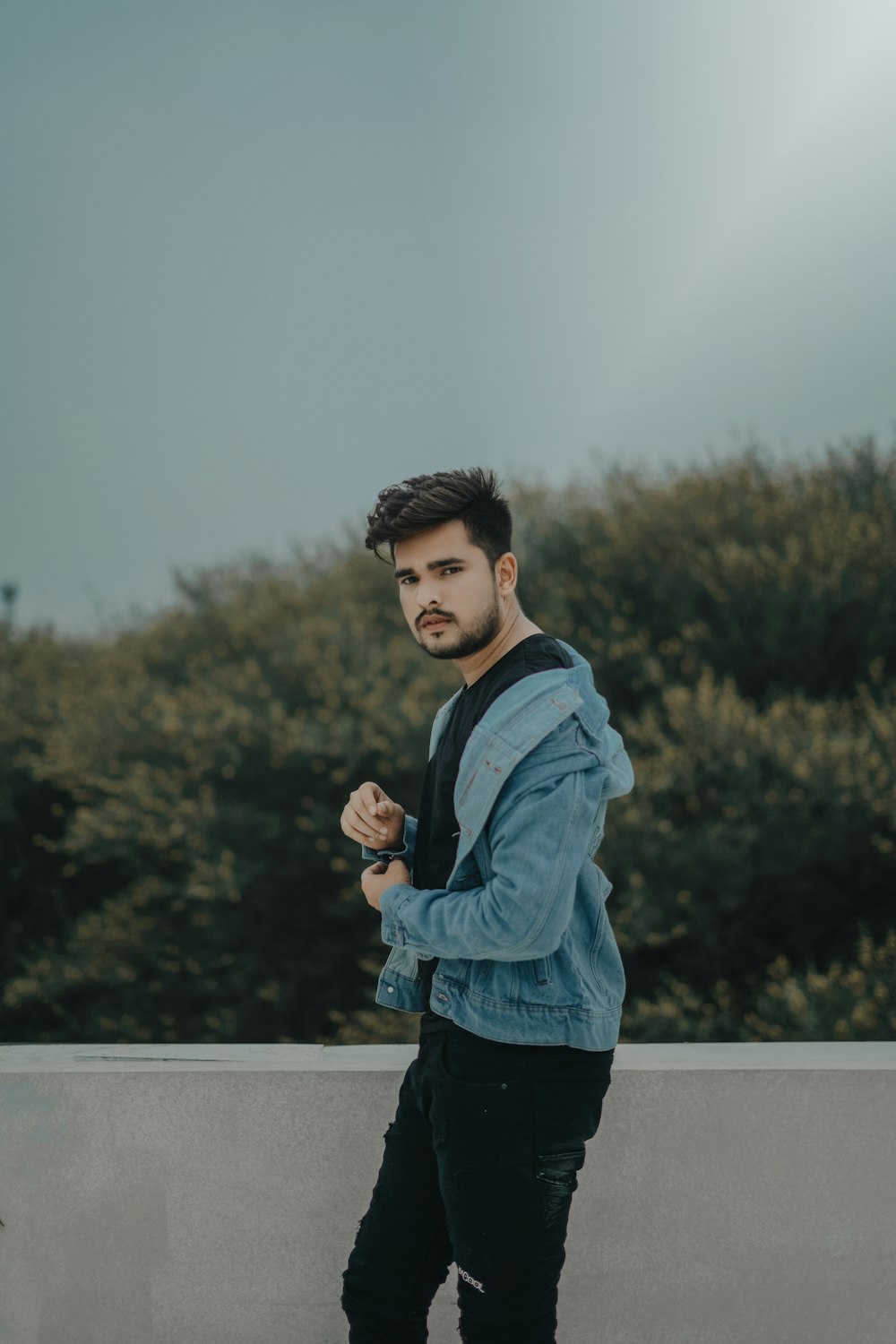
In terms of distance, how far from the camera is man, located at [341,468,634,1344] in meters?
1.30

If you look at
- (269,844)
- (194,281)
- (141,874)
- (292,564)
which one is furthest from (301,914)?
(194,281)

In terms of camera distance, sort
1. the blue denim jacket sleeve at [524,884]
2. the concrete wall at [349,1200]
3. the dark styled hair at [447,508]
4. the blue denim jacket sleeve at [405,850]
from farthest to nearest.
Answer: the concrete wall at [349,1200] < the blue denim jacket sleeve at [405,850] < the dark styled hair at [447,508] < the blue denim jacket sleeve at [524,884]

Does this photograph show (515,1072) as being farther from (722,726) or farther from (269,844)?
(269,844)

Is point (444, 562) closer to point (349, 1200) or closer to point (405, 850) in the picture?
point (405, 850)

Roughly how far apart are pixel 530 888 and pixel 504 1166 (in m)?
0.35

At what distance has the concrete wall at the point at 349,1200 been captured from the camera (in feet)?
6.23

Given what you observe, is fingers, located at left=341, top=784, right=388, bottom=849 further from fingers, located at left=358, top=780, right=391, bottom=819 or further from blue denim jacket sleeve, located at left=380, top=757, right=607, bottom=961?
blue denim jacket sleeve, located at left=380, top=757, right=607, bottom=961

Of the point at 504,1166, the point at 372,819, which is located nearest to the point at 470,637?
the point at 372,819

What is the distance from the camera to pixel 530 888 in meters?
1.24

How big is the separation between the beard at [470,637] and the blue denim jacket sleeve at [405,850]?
0.27 m

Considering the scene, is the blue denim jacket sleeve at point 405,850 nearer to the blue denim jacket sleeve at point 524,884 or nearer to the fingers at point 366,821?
the fingers at point 366,821

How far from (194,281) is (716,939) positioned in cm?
1118

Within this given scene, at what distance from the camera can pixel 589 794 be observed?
4.33 ft

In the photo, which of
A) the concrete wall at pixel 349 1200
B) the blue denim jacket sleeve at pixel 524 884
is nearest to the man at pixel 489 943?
the blue denim jacket sleeve at pixel 524 884
